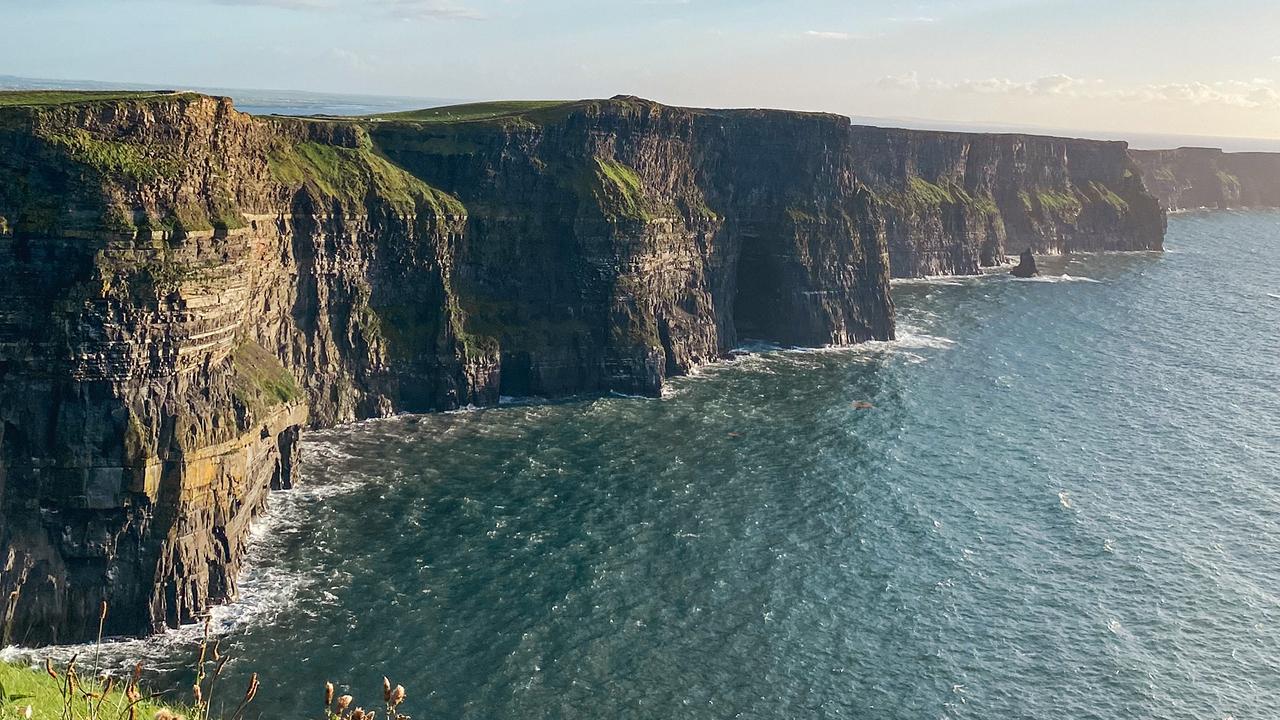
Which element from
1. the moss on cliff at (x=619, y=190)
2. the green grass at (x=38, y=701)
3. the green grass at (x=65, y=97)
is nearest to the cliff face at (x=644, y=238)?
the moss on cliff at (x=619, y=190)

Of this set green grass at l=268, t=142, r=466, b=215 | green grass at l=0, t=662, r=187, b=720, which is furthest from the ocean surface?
green grass at l=0, t=662, r=187, b=720

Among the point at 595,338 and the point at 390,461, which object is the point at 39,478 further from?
the point at 595,338

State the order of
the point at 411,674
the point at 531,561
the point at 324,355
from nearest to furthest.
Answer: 1. the point at 411,674
2. the point at 531,561
3. the point at 324,355

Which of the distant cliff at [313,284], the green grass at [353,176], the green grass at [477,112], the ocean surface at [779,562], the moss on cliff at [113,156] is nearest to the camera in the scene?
the ocean surface at [779,562]

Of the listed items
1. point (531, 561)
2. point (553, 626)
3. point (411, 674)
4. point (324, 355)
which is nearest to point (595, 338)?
point (324, 355)

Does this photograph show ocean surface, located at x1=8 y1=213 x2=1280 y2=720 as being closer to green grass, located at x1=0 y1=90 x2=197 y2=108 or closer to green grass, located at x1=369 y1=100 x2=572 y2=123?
green grass, located at x1=0 y1=90 x2=197 y2=108

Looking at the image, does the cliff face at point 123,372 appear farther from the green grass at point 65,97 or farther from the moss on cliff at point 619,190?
the moss on cliff at point 619,190

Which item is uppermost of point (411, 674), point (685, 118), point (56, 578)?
point (685, 118)
